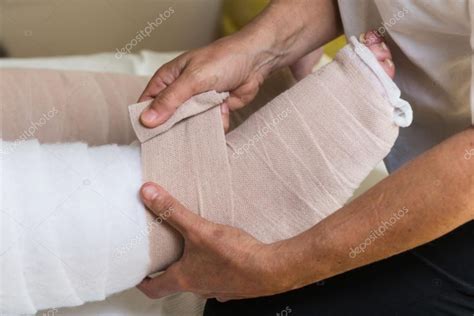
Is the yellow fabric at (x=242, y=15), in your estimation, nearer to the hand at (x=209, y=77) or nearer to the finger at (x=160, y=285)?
the hand at (x=209, y=77)

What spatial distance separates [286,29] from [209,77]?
0.17m

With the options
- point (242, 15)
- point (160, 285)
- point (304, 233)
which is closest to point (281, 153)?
point (304, 233)

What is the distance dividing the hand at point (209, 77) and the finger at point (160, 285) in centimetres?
19

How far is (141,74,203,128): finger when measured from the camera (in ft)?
2.33

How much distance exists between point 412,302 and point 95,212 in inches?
15.5

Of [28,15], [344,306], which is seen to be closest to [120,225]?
[344,306]

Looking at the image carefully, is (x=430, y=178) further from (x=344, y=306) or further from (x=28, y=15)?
(x=28, y=15)

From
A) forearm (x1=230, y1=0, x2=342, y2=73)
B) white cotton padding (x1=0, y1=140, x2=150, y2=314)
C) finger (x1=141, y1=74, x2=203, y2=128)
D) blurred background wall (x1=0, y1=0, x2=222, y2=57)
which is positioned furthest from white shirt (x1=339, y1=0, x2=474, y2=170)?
blurred background wall (x1=0, y1=0, x2=222, y2=57)

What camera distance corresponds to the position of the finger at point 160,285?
714mm

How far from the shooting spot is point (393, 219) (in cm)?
63

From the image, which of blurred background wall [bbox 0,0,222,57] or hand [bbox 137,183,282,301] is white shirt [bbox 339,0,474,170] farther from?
blurred background wall [bbox 0,0,222,57]

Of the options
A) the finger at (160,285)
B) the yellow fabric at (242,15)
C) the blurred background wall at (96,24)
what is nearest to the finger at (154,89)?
the finger at (160,285)

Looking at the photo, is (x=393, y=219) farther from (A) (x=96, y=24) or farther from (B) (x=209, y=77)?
(A) (x=96, y=24)

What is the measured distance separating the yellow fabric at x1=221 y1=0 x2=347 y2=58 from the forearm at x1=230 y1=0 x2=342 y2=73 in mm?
462
